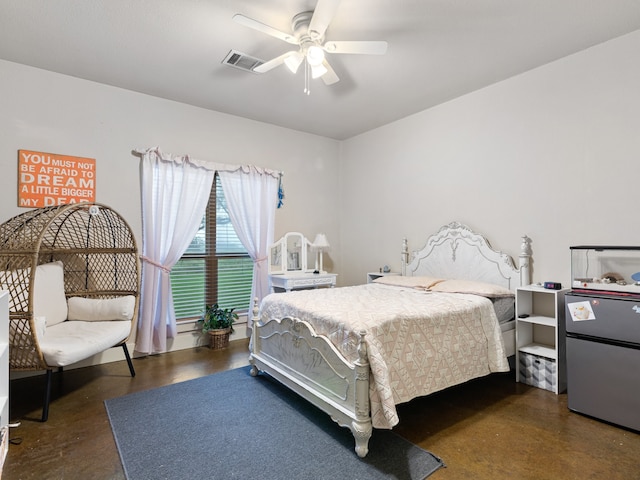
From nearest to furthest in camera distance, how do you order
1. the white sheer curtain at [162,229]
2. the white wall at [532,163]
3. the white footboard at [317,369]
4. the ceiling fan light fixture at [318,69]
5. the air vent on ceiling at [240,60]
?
the white footboard at [317,369] < the ceiling fan light fixture at [318,69] < the white wall at [532,163] < the air vent on ceiling at [240,60] < the white sheer curtain at [162,229]

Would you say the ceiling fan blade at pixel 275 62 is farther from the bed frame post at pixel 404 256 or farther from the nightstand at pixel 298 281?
the bed frame post at pixel 404 256

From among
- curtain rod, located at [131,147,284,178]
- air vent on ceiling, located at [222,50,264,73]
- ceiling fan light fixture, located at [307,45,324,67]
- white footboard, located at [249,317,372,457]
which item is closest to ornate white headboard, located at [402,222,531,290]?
curtain rod, located at [131,147,284,178]

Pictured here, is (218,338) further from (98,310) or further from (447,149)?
(447,149)

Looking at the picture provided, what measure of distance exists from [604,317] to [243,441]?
7.92 feet

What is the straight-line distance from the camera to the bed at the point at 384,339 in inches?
75.7

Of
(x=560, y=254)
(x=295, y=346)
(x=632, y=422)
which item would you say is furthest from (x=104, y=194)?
(x=632, y=422)

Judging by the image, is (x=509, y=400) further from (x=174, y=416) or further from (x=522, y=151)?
(x=174, y=416)

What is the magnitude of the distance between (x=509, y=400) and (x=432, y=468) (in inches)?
46.0

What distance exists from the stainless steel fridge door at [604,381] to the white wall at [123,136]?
331 cm

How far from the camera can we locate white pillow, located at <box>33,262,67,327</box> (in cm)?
280

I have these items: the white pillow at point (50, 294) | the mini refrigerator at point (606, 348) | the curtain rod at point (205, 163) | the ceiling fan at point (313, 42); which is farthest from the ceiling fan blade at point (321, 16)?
the white pillow at point (50, 294)

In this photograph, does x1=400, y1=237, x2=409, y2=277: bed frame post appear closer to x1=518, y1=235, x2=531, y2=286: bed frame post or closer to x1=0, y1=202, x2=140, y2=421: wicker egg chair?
x1=518, y1=235, x2=531, y2=286: bed frame post

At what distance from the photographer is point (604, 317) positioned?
227 cm

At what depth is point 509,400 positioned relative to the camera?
2619mm
